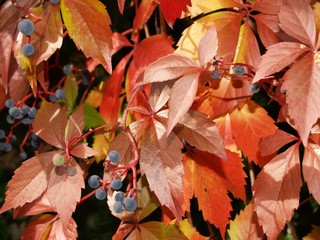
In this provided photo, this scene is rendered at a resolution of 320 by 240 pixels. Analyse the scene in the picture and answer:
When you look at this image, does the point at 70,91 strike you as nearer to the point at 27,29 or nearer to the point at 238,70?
the point at 27,29

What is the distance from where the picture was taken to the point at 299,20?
75 cm

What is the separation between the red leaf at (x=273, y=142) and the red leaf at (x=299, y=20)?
19cm

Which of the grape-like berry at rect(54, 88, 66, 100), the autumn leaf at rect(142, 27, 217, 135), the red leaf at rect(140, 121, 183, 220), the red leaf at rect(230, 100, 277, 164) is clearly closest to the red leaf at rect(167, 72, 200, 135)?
the autumn leaf at rect(142, 27, 217, 135)

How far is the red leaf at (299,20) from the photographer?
2.44 ft

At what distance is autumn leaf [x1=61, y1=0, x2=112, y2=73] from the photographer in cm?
85

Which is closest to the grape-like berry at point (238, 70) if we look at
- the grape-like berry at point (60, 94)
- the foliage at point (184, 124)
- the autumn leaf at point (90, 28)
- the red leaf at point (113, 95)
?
the foliage at point (184, 124)

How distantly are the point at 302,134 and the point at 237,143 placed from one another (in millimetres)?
287

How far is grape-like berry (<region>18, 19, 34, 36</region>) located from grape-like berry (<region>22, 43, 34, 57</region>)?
24 mm

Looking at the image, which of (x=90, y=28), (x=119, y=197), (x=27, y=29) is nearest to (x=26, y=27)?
(x=27, y=29)

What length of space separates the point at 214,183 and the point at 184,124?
0.52ft

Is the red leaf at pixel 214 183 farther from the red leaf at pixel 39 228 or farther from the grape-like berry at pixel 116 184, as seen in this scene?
the red leaf at pixel 39 228

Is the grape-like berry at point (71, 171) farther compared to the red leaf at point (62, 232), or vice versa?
the red leaf at point (62, 232)

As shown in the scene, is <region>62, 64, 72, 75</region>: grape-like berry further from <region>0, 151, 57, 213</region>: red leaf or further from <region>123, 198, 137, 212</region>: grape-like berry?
<region>123, 198, 137, 212</region>: grape-like berry

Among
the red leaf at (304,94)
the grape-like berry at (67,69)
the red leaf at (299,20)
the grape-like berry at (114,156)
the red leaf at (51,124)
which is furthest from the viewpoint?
the grape-like berry at (67,69)
